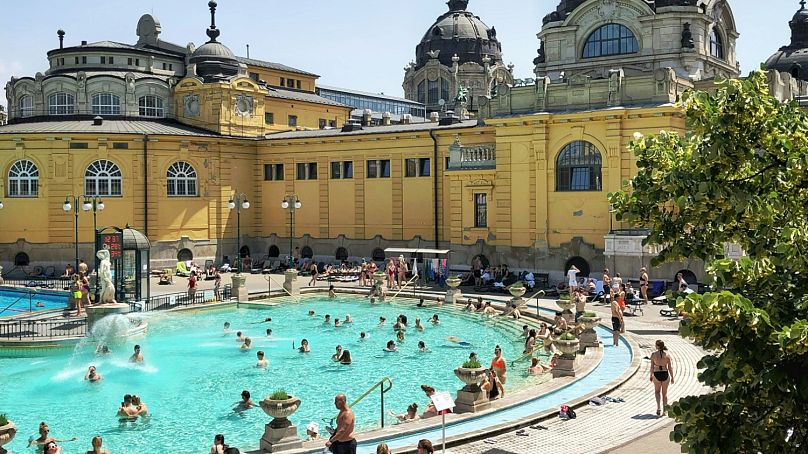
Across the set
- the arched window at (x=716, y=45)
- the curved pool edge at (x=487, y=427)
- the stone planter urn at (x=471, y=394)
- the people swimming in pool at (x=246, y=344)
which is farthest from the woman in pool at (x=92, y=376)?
the arched window at (x=716, y=45)

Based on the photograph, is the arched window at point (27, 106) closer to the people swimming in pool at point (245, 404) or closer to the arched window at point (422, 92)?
the people swimming in pool at point (245, 404)

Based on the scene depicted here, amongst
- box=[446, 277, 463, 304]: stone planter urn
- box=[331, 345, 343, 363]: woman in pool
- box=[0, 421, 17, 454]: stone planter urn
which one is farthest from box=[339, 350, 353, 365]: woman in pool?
box=[446, 277, 463, 304]: stone planter urn

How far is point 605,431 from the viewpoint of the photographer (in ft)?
50.0

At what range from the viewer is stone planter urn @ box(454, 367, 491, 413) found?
54.9 ft

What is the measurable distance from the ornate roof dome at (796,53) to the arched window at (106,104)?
41781 millimetres

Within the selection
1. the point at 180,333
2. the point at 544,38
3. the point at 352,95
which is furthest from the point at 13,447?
the point at 352,95

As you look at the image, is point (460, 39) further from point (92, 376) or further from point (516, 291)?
point (92, 376)

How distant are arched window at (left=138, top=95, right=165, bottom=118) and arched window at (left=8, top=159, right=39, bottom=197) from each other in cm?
769

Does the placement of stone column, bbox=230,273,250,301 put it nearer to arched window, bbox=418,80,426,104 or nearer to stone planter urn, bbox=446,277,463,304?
stone planter urn, bbox=446,277,463,304

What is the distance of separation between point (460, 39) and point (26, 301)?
176ft

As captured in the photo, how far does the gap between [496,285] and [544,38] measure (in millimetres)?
15789

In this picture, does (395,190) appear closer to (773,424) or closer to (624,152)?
(624,152)

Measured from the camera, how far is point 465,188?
137ft

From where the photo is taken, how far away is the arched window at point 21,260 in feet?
150
